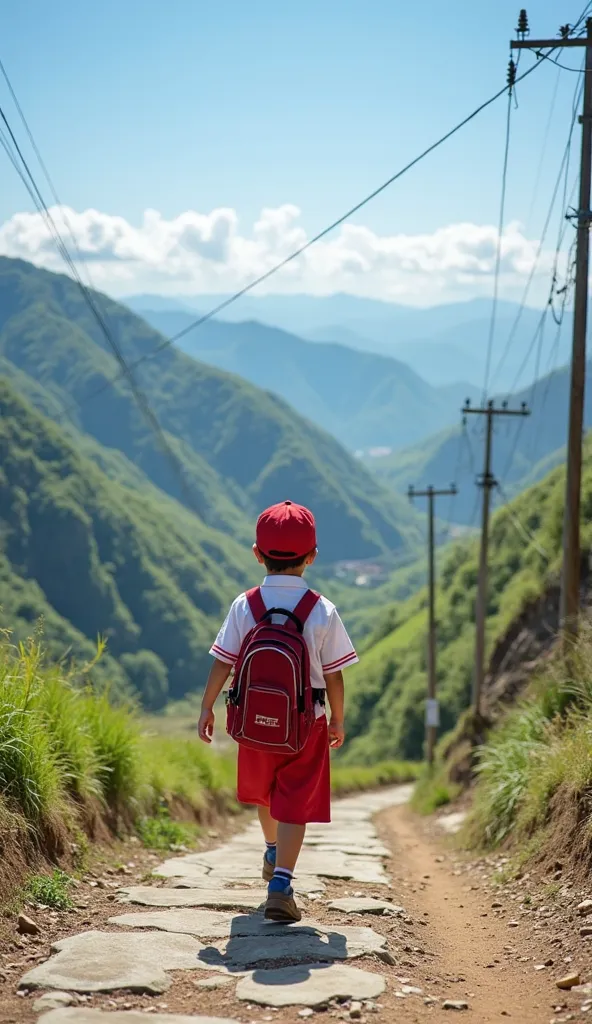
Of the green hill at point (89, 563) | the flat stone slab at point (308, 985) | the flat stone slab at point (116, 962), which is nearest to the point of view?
the flat stone slab at point (308, 985)

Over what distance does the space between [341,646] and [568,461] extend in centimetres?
730

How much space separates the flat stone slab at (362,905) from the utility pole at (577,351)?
570 centimetres

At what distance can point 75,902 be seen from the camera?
5.04 metres

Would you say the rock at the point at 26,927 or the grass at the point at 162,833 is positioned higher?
the rock at the point at 26,927

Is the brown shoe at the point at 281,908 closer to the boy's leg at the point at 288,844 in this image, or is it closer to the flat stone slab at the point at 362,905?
the boy's leg at the point at 288,844

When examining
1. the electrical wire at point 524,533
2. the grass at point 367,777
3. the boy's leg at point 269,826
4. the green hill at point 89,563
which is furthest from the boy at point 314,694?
the green hill at point 89,563

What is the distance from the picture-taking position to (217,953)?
164 inches

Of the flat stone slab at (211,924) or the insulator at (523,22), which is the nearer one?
the flat stone slab at (211,924)

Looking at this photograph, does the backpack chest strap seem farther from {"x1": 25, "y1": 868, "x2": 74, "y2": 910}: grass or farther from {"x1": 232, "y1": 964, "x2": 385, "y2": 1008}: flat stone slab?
{"x1": 25, "y1": 868, "x2": 74, "y2": 910}: grass

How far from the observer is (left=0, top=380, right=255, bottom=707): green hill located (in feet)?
470

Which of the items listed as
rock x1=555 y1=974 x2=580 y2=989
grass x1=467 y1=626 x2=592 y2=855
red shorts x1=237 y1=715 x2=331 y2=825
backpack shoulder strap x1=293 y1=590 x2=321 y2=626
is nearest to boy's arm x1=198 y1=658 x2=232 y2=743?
red shorts x1=237 y1=715 x2=331 y2=825

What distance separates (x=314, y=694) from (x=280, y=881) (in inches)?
33.3

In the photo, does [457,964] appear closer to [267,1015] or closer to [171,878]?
[267,1015]

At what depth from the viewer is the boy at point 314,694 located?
4.56 meters
